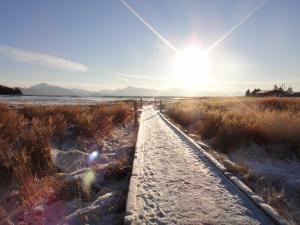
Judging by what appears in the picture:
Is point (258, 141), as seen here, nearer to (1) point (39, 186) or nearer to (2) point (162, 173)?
(2) point (162, 173)

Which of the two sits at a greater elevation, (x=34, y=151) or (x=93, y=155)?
(x=34, y=151)

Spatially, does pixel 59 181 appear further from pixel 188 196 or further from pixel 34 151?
pixel 188 196

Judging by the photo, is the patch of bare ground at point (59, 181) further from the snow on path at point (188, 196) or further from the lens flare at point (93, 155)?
the snow on path at point (188, 196)

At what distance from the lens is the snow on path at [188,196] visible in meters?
3.51

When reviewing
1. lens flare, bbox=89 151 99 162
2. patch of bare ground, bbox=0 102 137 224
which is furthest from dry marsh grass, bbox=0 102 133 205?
lens flare, bbox=89 151 99 162

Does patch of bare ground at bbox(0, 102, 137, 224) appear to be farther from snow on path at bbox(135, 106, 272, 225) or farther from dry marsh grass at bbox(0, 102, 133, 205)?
snow on path at bbox(135, 106, 272, 225)

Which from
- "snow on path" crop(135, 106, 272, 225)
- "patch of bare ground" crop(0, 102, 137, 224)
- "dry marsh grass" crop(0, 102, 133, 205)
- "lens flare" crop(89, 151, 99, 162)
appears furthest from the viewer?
"lens flare" crop(89, 151, 99, 162)

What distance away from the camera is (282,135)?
27.7 ft

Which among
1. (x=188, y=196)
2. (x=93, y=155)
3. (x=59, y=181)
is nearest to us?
(x=188, y=196)

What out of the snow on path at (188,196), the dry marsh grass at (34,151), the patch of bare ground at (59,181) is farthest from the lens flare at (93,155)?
the snow on path at (188,196)

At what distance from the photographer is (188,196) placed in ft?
13.8

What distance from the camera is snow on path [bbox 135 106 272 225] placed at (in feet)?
11.5

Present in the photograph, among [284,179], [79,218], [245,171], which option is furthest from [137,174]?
[284,179]

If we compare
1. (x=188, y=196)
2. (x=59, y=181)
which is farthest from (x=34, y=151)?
(x=188, y=196)
